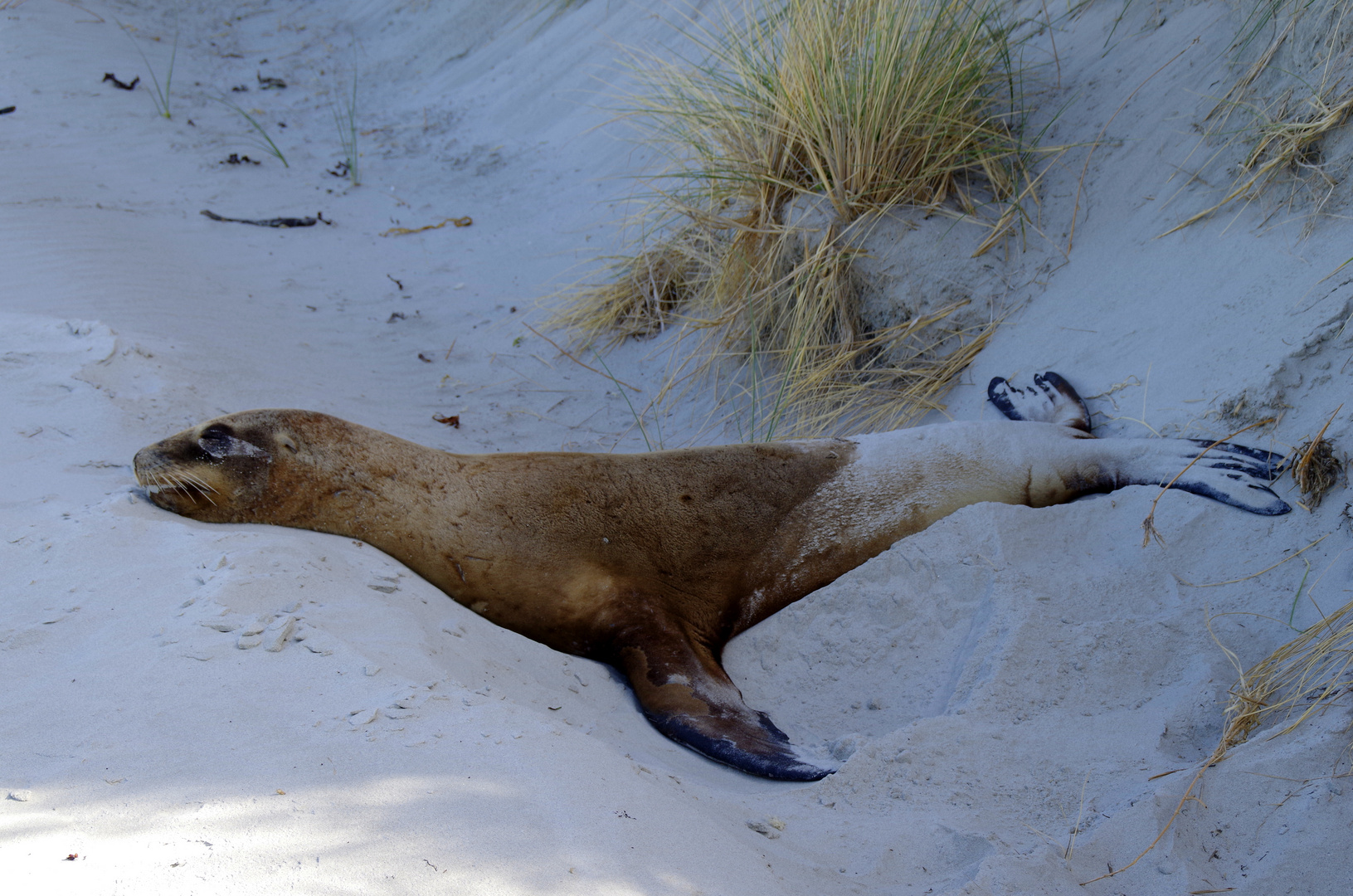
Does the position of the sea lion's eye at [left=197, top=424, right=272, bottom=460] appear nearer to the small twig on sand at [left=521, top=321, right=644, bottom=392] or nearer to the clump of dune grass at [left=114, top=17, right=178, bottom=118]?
the small twig on sand at [left=521, top=321, right=644, bottom=392]

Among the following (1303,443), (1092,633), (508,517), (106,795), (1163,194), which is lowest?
(508,517)

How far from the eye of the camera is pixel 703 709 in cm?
249

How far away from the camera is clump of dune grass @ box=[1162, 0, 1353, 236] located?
3.31 meters

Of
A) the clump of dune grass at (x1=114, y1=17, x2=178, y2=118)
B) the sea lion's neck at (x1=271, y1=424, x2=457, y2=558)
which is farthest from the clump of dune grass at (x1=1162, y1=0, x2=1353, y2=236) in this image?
the clump of dune grass at (x1=114, y1=17, x2=178, y2=118)

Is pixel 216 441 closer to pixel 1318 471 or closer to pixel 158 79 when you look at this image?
pixel 1318 471

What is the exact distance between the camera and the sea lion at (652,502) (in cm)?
280

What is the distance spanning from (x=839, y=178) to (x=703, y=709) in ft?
8.88

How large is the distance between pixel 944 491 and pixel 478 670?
1.85 metres

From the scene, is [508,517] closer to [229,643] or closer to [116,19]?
[229,643]

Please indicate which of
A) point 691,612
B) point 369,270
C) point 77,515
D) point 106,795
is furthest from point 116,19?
point 106,795

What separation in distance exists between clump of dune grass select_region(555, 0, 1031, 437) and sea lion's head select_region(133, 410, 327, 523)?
2.01 metres

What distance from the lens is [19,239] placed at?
516 cm

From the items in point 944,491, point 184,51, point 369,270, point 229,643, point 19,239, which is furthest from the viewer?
point 184,51

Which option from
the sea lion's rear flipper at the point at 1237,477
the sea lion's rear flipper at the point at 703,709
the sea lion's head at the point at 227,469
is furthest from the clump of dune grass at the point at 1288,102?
the sea lion's head at the point at 227,469
